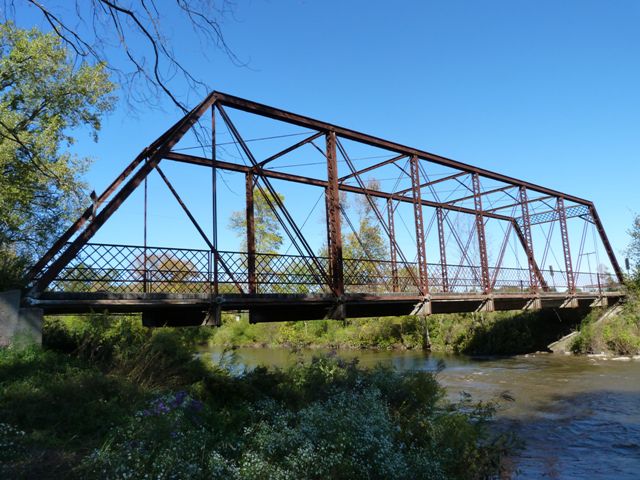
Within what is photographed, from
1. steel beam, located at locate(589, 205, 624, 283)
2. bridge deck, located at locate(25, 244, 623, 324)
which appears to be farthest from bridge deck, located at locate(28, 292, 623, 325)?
steel beam, located at locate(589, 205, 624, 283)

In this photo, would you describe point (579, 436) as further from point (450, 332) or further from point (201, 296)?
point (450, 332)

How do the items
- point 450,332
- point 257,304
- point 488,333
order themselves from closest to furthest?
point 257,304, point 488,333, point 450,332

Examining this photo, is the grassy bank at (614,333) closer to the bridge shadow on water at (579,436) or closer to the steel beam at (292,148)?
the bridge shadow on water at (579,436)

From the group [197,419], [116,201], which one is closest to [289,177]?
[116,201]

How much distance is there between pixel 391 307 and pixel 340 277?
3.36m

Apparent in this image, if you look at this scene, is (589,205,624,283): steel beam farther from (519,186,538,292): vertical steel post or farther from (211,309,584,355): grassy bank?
(519,186,538,292): vertical steel post

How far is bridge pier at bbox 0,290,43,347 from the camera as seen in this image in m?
7.38

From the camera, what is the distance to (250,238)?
1395 centimetres

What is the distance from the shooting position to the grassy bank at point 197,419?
4844 mm

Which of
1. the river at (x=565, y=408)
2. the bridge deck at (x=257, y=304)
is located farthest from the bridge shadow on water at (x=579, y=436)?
the bridge deck at (x=257, y=304)

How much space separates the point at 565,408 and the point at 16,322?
13290mm

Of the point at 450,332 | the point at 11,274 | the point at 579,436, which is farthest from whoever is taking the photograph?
the point at 450,332

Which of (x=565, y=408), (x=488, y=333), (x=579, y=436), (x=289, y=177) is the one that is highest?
(x=289, y=177)

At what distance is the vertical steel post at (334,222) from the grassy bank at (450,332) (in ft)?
50.7
